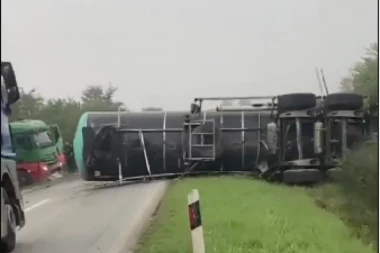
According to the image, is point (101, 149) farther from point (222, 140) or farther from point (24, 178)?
point (222, 140)

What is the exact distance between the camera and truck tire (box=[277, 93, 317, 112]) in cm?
510

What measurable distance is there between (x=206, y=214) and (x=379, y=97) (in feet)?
4.34

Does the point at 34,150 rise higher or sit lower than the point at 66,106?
lower

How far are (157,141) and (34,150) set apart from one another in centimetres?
95

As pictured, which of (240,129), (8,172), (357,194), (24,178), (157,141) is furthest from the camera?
(357,194)

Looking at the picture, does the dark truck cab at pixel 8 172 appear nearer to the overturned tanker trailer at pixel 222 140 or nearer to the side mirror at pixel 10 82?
the side mirror at pixel 10 82

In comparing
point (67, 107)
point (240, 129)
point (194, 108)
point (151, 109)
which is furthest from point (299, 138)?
point (67, 107)

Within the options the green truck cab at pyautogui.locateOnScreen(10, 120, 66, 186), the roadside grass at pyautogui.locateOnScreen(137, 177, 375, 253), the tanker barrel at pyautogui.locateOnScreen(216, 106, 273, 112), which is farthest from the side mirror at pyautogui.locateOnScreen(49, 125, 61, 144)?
the tanker barrel at pyautogui.locateOnScreen(216, 106, 273, 112)

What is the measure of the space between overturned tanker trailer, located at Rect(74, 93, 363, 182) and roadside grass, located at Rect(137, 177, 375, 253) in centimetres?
14

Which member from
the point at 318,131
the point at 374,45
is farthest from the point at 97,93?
the point at 318,131

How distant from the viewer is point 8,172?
354 cm

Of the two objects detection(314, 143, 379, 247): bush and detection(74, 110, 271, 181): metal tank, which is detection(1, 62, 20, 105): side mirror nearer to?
detection(74, 110, 271, 181): metal tank

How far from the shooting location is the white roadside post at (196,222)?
179 inches

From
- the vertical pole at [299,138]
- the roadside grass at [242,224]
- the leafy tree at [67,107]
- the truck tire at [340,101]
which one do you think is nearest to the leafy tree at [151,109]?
the leafy tree at [67,107]
